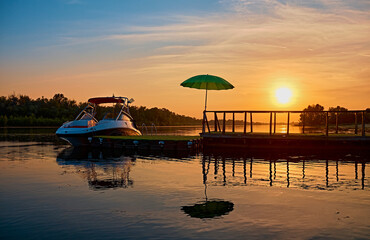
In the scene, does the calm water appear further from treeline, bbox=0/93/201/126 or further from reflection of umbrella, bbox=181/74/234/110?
treeline, bbox=0/93/201/126

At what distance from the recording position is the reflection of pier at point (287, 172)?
A: 610 inches

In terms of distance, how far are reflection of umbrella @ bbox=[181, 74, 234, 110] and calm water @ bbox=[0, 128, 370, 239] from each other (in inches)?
394

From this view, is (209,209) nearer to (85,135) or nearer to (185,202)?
(185,202)

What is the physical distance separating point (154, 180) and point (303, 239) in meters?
8.60

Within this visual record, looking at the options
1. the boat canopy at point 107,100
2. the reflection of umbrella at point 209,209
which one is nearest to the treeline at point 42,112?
the boat canopy at point 107,100

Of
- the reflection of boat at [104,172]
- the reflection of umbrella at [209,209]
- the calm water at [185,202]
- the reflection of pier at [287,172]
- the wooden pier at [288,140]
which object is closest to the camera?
the calm water at [185,202]

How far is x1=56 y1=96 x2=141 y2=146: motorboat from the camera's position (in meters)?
35.2

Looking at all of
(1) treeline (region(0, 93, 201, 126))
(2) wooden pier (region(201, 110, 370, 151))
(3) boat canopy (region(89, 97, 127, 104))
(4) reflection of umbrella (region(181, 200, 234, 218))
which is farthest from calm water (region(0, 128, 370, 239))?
(1) treeline (region(0, 93, 201, 126))

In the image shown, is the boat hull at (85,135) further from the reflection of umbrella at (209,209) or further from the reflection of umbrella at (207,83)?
the reflection of umbrella at (209,209)

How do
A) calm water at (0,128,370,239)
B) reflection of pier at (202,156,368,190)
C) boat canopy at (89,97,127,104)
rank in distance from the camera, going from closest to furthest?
1. calm water at (0,128,370,239)
2. reflection of pier at (202,156,368,190)
3. boat canopy at (89,97,127,104)

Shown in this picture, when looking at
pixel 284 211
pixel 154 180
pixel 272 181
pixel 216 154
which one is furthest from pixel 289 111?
pixel 284 211

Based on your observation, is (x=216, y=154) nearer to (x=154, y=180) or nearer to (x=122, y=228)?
(x=154, y=180)

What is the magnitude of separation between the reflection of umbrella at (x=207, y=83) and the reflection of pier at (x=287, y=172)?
267 inches

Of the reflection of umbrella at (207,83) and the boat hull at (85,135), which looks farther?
the boat hull at (85,135)
